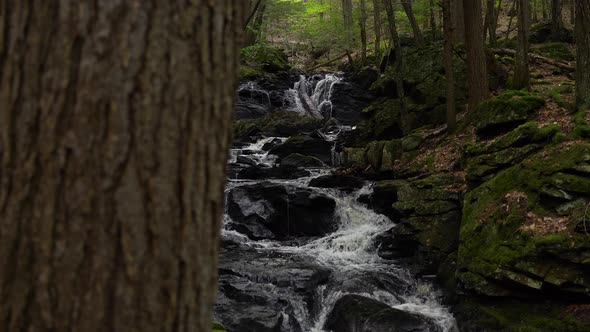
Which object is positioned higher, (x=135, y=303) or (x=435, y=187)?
(x=135, y=303)

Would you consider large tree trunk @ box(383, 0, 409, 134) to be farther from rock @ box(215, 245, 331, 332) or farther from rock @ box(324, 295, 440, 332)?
rock @ box(324, 295, 440, 332)

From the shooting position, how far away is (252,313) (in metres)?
7.97

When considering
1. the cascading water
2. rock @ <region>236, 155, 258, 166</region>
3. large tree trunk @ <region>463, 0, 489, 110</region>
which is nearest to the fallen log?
large tree trunk @ <region>463, 0, 489, 110</region>

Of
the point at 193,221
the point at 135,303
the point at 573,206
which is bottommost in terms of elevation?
the point at 573,206

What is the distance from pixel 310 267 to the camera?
31.7ft

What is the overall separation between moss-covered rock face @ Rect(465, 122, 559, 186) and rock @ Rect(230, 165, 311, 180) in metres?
6.42

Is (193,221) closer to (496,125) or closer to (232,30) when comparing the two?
(232,30)

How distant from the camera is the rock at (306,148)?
17.6 metres

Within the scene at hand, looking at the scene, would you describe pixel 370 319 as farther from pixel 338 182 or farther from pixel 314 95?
pixel 314 95

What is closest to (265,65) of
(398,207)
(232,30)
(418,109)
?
(418,109)

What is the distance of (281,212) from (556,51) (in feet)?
39.5

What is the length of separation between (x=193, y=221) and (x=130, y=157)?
0.22 m

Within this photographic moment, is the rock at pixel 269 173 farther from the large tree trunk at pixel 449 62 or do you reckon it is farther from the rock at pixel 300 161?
the large tree trunk at pixel 449 62

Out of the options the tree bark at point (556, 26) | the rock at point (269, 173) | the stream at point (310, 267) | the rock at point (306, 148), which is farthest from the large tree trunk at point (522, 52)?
the tree bark at point (556, 26)
